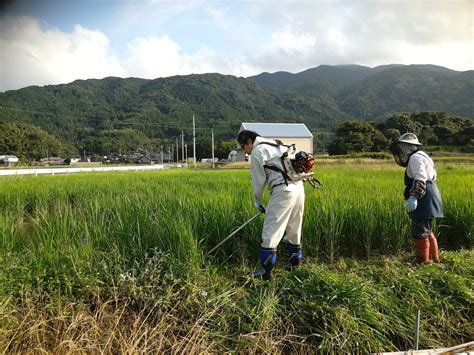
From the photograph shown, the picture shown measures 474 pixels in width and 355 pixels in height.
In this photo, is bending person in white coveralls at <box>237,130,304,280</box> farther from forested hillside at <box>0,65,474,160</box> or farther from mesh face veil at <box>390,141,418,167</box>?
forested hillside at <box>0,65,474,160</box>

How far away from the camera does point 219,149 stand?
61.6m

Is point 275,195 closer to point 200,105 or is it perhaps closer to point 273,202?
point 273,202

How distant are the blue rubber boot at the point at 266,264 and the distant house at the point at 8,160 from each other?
50.0 metres

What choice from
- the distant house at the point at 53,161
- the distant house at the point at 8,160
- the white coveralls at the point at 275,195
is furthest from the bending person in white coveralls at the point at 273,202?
the distant house at the point at 53,161

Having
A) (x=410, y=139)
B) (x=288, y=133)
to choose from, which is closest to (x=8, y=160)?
(x=288, y=133)

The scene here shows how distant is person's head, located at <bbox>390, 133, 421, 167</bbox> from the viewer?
11.3 ft

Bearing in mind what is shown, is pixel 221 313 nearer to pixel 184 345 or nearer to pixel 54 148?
pixel 184 345

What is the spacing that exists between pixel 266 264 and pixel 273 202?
1.81 ft

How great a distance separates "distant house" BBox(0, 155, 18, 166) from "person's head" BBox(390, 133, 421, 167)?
50421 mm

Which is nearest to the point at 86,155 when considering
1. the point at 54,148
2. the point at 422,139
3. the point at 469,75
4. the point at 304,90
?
the point at 54,148

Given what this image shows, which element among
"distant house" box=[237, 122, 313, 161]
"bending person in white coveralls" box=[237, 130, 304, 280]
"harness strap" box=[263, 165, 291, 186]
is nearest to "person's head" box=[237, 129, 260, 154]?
"bending person in white coveralls" box=[237, 130, 304, 280]

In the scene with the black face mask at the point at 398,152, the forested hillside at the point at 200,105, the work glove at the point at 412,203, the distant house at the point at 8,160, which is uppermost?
the forested hillside at the point at 200,105

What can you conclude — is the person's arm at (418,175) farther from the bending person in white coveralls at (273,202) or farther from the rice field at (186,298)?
the bending person in white coveralls at (273,202)

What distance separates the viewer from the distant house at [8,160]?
44.3m
